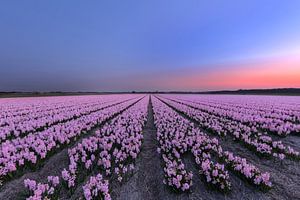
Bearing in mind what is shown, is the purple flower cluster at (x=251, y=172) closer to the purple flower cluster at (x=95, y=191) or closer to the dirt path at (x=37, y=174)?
the purple flower cluster at (x=95, y=191)

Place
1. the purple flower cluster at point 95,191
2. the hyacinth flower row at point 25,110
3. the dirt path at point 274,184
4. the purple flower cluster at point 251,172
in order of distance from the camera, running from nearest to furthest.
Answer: the purple flower cluster at point 95,191 → the dirt path at point 274,184 → the purple flower cluster at point 251,172 → the hyacinth flower row at point 25,110

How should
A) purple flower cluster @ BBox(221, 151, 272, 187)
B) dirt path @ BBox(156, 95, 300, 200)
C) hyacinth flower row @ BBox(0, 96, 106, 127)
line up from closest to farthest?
dirt path @ BBox(156, 95, 300, 200) < purple flower cluster @ BBox(221, 151, 272, 187) < hyacinth flower row @ BBox(0, 96, 106, 127)

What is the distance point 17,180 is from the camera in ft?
18.2

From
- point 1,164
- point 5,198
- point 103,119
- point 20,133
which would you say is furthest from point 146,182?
point 103,119

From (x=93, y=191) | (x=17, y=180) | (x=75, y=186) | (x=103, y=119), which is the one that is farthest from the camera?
(x=103, y=119)

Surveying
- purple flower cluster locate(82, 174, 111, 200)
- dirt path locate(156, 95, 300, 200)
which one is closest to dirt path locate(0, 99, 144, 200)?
purple flower cluster locate(82, 174, 111, 200)

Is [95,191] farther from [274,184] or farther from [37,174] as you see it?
[274,184]

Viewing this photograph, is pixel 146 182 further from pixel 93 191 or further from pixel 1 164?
pixel 1 164

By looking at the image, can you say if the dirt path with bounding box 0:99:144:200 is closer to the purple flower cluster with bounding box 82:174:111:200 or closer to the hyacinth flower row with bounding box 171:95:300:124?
the purple flower cluster with bounding box 82:174:111:200

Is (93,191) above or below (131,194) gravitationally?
above

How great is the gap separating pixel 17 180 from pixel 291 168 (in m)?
7.74

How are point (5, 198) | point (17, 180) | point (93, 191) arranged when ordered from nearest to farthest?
1. point (93, 191)
2. point (5, 198)
3. point (17, 180)

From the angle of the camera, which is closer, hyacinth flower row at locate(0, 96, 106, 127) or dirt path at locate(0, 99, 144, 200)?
dirt path at locate(0, 99, 144, 200)

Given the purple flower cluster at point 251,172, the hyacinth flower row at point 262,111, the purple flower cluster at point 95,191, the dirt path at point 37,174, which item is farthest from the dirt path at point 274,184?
the hyacinth flower row at point 262,111
